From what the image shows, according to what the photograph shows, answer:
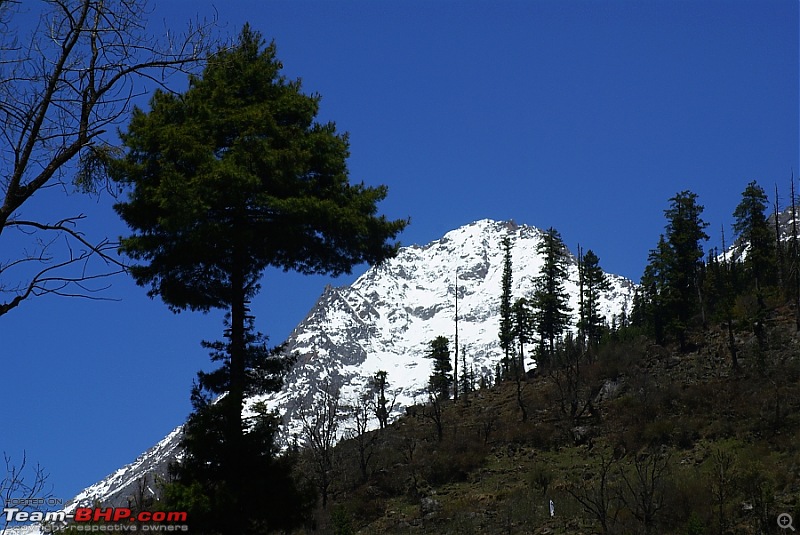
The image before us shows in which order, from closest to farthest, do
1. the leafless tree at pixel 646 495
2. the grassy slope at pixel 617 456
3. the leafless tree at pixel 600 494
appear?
1. the leafless tree at pixel 646 495
2. the leafless tree at pixel 600 494
3. the grassy slope at pixel 617 456

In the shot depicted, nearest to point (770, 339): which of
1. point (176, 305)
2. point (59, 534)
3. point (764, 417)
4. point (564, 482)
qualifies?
point (764, 417)

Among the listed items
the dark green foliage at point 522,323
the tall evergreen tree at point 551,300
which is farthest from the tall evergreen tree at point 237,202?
the dark green foliage at point 522,323

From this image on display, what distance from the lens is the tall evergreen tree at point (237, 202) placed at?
1365 centimetres

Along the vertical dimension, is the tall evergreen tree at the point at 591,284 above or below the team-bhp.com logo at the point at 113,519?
above

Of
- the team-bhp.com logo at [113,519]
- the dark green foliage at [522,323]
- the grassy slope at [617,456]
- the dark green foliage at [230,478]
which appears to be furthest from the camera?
the dark green foliage at [522,323]

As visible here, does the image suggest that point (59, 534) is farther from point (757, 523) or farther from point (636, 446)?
point (636, 446)

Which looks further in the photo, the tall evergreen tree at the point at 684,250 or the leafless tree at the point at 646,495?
the tall evergreen tree at the point at 684,250

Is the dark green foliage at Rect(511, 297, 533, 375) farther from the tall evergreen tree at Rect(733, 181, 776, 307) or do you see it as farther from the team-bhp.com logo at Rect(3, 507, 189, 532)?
the team-bhp.com logo at Rect(3, 507, 189, 532)

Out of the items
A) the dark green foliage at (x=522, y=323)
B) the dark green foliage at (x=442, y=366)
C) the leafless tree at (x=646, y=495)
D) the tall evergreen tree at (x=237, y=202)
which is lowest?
the leafless tree at (x=646, y=495)

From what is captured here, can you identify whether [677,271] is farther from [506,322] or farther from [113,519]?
[113,519]

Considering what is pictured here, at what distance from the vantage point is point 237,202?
45.8ft

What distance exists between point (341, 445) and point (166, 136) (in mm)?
38165

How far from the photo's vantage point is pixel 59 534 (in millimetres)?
11234

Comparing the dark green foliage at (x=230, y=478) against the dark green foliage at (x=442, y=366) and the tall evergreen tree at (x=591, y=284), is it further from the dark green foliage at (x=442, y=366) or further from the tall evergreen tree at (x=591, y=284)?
the tall evergreen tree at (x=591, y=284)
